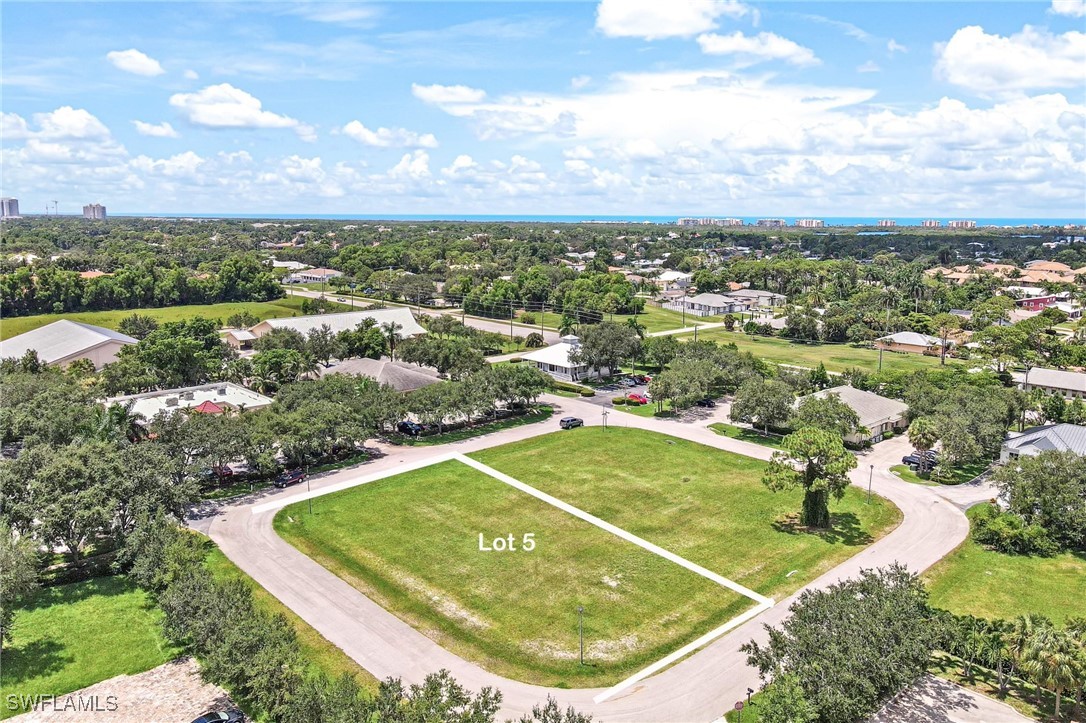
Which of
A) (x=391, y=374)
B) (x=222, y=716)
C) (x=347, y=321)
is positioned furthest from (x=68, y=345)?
(x=222, y=716)

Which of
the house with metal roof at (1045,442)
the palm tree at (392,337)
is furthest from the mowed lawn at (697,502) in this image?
the palm tree at (392,337)

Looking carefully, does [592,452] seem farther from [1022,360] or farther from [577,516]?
[1022,360]

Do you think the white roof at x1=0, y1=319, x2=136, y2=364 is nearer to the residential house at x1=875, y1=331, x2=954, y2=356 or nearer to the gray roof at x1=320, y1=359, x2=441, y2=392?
the gray roof at x1=320, y1=359, x2=441, y2=392

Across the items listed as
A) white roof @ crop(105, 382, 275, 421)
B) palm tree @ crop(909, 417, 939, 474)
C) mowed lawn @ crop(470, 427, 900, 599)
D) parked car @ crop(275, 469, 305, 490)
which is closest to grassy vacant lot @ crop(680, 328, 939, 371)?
palm tree @ crop(909, 417, 939, 474)

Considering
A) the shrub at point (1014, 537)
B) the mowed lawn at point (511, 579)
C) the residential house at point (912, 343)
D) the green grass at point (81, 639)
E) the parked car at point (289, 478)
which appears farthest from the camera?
the residential house at point (912, 343)

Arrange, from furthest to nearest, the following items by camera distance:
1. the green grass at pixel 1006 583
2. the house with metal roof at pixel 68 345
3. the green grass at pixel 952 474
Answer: the house with metal roof at pixel 68 345, the green grass at pixel 952 474, the green grass at pixel 1006 583

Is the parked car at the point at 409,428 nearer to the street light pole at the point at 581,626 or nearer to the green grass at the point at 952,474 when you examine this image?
the street light pole at the point at 581,626

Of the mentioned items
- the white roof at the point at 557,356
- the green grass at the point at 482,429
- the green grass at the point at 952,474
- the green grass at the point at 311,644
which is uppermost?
the white roof at the point at 557,356
